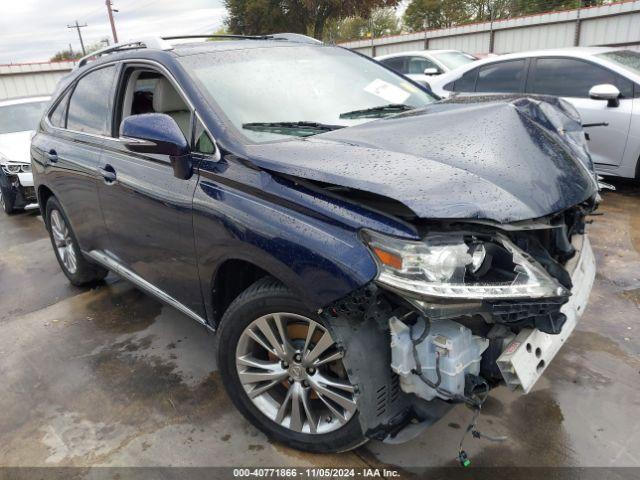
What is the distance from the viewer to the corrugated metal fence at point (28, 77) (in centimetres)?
2142

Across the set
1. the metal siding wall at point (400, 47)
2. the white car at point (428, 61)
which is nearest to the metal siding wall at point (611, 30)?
the metal siding wall at point (400, 47)

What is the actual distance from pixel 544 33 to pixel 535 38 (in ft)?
1.05

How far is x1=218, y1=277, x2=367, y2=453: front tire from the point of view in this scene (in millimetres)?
2102

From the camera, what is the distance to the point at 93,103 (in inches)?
138

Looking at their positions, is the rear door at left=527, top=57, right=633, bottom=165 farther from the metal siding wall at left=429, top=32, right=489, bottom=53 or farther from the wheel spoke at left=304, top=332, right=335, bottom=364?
the metal siding wall at left=429, top=32, right=489, bottom=53

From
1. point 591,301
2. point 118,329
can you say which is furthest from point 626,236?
point 118,329

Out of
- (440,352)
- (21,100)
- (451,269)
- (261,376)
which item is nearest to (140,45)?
(261,376)

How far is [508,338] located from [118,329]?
9.47ft

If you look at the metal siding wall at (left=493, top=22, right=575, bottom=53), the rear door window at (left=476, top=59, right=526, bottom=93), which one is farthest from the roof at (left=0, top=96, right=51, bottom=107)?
the metal siding wall at (left=493, top=22, right=575, bottom=53)

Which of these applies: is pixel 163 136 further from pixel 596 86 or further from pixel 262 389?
pixel 596 86

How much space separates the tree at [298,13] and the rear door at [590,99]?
21.6 metres

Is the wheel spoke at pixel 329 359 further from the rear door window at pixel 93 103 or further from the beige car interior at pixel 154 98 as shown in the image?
the rear door window at pixel 93 103

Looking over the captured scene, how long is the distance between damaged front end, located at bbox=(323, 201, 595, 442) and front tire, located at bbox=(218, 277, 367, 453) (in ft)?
0.54

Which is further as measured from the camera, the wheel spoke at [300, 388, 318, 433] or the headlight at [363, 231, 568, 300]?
the wheel spoke at [300, 388, 318, 433]
